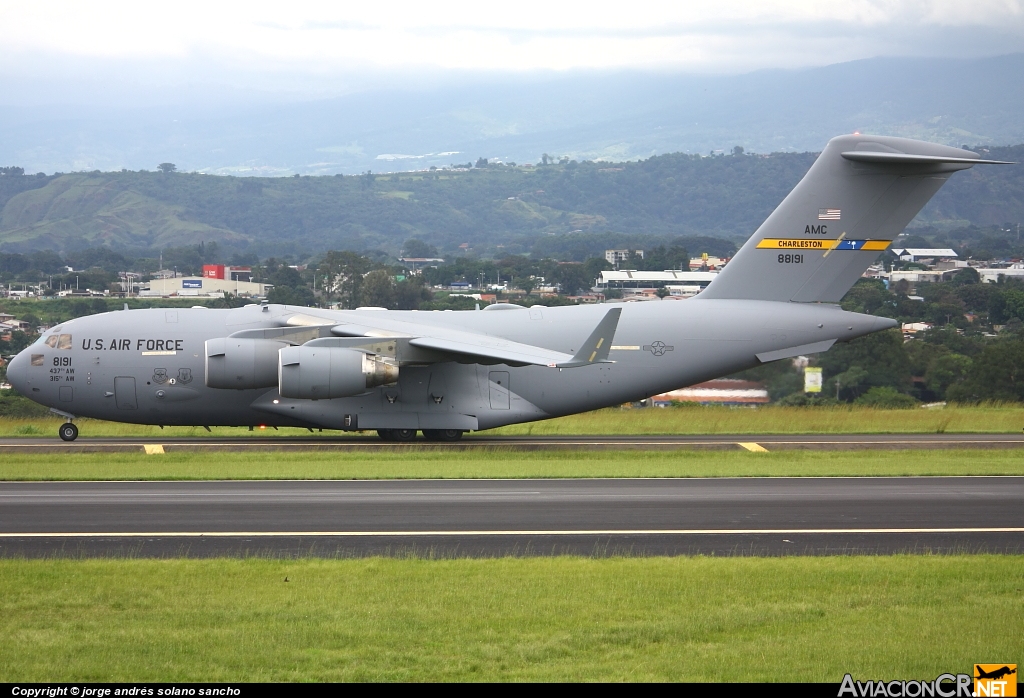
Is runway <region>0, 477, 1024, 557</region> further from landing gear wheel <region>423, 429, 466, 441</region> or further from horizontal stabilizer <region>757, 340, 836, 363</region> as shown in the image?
landing gear wheel <region>423, 429, 466, 441</region>

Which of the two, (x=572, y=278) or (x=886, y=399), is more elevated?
(x=572, y=278)

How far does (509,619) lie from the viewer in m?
10.7

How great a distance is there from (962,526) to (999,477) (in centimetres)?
582

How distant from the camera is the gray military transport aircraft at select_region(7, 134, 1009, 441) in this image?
26484 mm

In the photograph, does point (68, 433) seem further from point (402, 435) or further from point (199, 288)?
point (199, 288)

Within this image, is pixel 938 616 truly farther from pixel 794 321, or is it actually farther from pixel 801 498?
pixel 794 321

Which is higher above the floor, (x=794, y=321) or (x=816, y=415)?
(x=794, y=321)

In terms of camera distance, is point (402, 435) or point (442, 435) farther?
point (442, 435)

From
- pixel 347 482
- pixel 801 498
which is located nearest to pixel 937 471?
pixel 801 498

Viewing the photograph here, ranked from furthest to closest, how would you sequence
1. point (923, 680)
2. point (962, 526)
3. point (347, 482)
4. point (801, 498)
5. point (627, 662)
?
1. point (347, 482)
2. point (801, 498)
3. point (962, 526)
4. point (627, 662)
5. point (923, 680)

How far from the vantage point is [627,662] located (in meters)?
9.51

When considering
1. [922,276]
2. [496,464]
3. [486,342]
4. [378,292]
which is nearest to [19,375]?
[486,342]

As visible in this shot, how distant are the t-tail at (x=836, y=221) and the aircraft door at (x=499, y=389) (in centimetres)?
544

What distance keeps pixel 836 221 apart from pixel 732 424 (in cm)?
647
